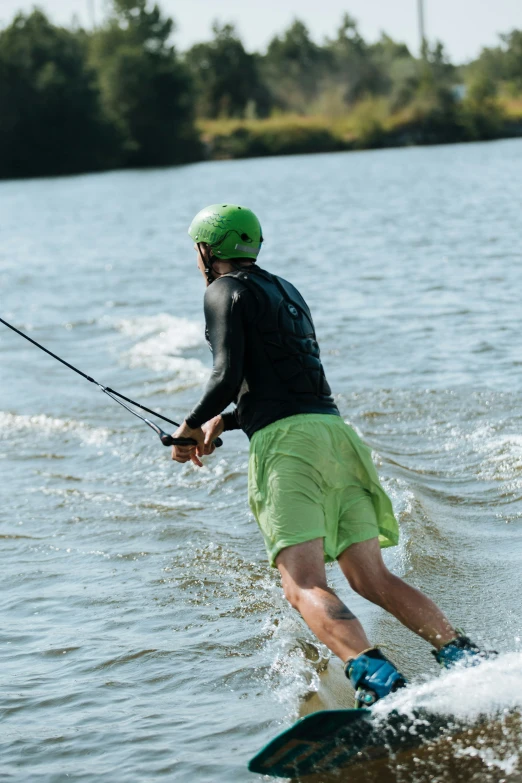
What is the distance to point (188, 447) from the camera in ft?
15.8

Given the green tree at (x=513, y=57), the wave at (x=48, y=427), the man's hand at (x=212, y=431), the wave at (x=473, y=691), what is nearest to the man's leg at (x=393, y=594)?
the wave at (x=473, y=691)

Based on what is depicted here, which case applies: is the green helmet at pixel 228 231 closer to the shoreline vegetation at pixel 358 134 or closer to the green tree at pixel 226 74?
the shoreline vegetation at pixel 358 134

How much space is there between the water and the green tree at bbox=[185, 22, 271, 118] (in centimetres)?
9598

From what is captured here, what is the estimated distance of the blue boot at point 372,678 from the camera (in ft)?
13.2

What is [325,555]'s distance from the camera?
445cm

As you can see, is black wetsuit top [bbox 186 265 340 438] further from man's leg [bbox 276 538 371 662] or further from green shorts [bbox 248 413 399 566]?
man's leg [bbox 276 538 371 662]

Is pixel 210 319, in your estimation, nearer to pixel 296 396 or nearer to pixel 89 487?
pixel 296 396

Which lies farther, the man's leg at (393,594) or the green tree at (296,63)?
the green tree at (296,63)

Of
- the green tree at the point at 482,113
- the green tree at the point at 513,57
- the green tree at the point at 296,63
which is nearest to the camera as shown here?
the green tree at the point at 482,113

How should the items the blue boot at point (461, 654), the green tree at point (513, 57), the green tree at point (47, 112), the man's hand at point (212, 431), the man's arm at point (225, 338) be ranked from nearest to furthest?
the blue boot at point (461, 654), the man's arm at point (225, 338), the man's hand at point (212, 431), the green tree at point (47, 112), the green tree at point (513, 57)

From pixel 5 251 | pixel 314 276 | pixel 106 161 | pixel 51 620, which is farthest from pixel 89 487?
pixel 106 161

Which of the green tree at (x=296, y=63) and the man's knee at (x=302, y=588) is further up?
the green tree at (x=296, y=63)

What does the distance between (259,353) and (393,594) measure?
3.61 feet

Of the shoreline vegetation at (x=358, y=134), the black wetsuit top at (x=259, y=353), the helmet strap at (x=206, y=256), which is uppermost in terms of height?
the shoreline vegetation at (x=358, y=134)
